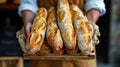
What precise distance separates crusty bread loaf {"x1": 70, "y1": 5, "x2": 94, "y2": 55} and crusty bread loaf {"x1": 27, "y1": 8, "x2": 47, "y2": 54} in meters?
0.14

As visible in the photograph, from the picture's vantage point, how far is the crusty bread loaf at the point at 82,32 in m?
1.75

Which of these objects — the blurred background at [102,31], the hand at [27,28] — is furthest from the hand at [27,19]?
the blurred background at [102,31]

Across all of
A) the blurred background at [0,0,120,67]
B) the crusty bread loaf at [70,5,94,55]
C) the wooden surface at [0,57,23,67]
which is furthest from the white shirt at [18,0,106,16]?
the blurred background at [0,0,120,67]

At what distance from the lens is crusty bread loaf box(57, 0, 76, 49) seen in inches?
69.8

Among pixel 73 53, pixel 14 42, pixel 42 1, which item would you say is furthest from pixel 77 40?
pixel 14 42

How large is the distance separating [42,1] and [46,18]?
6.9 inches

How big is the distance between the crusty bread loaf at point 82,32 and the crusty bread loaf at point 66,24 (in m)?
0.02

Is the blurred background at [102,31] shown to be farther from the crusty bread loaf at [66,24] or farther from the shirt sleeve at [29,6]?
the crusty bread loaf at [66,24]

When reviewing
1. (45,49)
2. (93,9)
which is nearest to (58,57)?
(45,49)

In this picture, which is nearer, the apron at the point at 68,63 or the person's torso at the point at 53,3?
the apron at the point at 68,63

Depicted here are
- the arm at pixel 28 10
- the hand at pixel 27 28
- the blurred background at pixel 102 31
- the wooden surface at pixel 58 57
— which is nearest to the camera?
the wooden surface at pixel 58 57

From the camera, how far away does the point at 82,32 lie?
5.86 ft

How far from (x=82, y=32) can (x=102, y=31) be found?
2.56m

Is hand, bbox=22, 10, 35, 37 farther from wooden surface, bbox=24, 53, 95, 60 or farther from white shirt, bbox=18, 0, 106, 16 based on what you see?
wooden surface, bbox=24, 53, 95, 60
